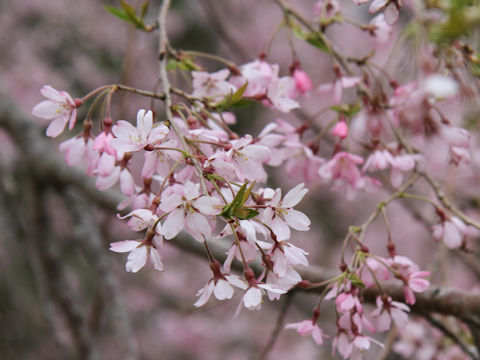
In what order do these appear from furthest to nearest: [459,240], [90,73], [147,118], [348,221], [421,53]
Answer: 1. [348,221]
2. [90,73]
3. [459,240]
4. [147,118]
5. [421,53]

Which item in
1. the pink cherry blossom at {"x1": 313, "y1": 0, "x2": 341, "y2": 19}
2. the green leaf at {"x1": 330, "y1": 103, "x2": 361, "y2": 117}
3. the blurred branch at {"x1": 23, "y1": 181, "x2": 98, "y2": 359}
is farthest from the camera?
the blurred branch at {"x1": 23, "y1": 181, "x2": 98, "y2": 359}

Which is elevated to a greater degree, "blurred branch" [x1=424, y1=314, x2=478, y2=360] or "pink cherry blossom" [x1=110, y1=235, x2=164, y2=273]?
"pink cherry blossom" [x1=110, y1=235, x2=164, y2=273]

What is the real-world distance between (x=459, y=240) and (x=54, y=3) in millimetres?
3941

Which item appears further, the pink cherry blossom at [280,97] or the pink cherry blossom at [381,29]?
the pink cherry blossom at [381,29]

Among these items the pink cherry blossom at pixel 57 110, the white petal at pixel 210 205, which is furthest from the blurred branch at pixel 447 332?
the pink cherry blossom at pixel 57 110

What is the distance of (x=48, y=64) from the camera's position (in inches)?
152

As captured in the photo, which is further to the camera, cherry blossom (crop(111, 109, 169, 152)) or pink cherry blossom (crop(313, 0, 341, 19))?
pink cherry blossom (crop(313, 0, 341, 19))

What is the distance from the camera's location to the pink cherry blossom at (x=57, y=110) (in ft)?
2.72

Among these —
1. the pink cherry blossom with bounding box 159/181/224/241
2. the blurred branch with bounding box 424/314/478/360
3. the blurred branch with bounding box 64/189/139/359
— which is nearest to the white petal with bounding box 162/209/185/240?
the pink cherry blossom with bounding box 159/181/224/241

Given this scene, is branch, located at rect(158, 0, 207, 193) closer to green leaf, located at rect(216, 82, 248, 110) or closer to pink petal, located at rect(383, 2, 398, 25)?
green leaf, located at rect(216, 82, 248, 110)

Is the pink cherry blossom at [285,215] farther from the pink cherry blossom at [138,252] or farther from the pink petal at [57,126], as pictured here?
the pink petal at [57,126]

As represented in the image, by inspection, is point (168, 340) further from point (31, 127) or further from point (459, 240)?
point (459, 240)

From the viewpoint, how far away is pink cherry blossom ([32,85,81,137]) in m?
0.83

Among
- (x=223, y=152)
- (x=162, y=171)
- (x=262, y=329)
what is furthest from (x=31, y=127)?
(x=262, y=329)
